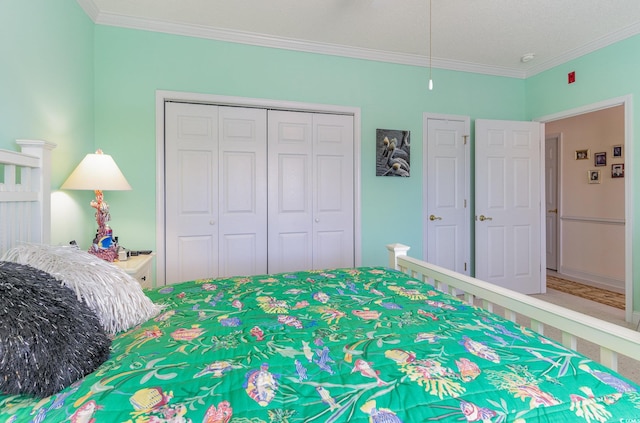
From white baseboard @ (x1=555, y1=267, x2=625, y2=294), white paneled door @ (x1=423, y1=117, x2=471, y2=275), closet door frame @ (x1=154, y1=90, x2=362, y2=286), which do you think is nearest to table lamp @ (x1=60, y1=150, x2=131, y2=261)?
closet door frame @ (x1=154, y1=90, x2=362, y2=286)

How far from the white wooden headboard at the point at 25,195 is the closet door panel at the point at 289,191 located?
1.71 m

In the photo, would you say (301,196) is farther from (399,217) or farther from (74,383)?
(74,383)

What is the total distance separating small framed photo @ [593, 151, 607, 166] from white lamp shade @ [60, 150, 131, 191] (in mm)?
5513

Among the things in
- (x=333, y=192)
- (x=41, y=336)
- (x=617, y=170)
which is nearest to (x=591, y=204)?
(x=617, y=170)

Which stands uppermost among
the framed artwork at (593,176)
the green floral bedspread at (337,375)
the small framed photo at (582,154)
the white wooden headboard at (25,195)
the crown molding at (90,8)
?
the crown molding at (90,8)

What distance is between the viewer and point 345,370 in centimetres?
83

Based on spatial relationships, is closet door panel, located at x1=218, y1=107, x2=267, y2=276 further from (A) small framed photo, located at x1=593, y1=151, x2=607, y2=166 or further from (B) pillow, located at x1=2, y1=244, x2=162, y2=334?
(A) small framed photo, located at x1=593, y1=151, x2=607, y2=166

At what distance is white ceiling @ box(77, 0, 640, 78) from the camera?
2488 millimetres

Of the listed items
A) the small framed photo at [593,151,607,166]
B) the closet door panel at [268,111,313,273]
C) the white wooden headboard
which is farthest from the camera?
the small framed photo at [593,151,607,166]

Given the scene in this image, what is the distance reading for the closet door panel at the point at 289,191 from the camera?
3.08m

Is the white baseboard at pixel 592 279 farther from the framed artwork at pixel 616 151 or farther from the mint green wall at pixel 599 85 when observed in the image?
the framed artwork at pixel 616 151

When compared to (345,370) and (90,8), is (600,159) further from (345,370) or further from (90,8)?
(90,8)

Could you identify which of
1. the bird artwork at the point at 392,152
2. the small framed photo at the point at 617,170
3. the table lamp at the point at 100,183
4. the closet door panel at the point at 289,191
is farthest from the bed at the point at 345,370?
the small framed photo at the point at 617,170

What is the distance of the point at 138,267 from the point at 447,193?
9.99 ft
